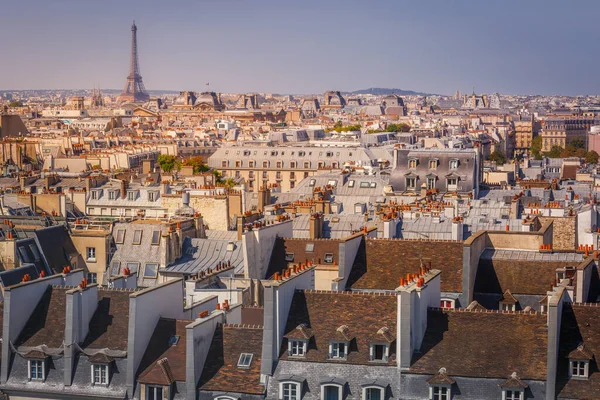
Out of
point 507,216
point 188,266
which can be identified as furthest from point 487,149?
point 188,266

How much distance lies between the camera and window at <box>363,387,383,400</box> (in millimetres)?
22812

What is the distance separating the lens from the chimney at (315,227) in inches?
1578

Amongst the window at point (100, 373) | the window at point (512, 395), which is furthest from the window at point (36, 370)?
the window at point (512, 395)

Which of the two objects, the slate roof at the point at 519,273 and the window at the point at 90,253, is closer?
the slate roof at the point at 519,273

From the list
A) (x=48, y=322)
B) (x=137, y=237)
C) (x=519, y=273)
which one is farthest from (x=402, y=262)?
(x=137, y=237)

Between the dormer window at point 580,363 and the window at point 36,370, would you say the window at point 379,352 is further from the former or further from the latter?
the window at point 36,370

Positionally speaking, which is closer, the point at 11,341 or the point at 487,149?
the point at 11,341

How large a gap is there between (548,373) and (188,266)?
56.4 ft

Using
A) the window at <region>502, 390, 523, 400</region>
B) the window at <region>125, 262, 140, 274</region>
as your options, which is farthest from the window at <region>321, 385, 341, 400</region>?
the window at <region>125, 262, 140, 274</region>

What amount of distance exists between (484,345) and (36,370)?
8.89 metres

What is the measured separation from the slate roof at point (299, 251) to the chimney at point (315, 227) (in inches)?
177

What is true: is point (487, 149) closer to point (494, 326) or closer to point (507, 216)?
point (507, 216)

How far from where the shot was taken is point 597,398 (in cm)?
2184

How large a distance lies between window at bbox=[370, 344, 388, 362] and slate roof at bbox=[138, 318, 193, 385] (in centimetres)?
364
